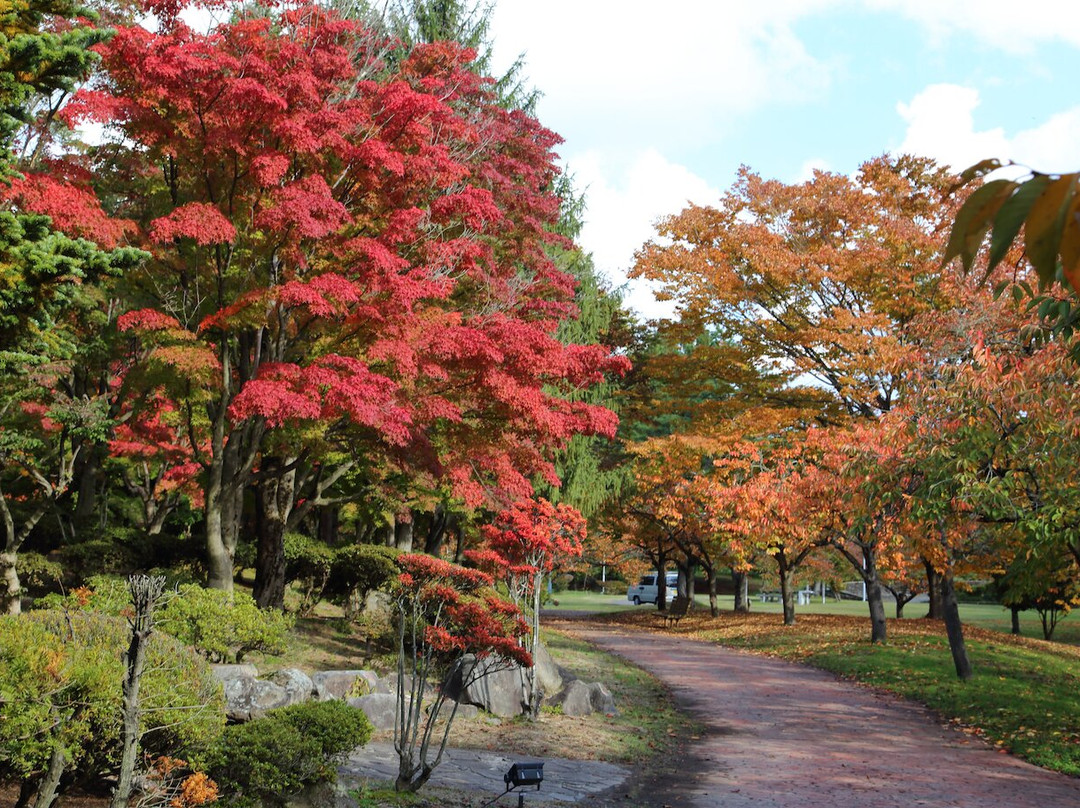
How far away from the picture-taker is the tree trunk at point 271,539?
1401cm

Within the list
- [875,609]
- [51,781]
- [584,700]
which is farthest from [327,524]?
[51,781]

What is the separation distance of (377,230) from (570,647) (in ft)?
39.1

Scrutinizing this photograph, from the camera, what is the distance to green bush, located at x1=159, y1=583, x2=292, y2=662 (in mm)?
10117

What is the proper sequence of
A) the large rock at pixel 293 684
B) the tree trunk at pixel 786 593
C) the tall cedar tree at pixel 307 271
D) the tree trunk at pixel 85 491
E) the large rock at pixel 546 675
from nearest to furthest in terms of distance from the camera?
the large rock at pixel 293 684 < the tall cedar tree at pixel 307 271 < the large rock at pixel 546 675 < the tree trunk at pixel 85 491 < the tree trunk at pixel 786 593

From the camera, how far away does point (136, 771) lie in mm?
6152

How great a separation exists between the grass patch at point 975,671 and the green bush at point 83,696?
9.51 metres

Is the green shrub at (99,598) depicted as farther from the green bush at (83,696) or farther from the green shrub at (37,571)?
the green bush at (83,696)

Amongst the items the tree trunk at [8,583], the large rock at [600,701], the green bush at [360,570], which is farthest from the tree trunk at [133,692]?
the green bush at [360,570]

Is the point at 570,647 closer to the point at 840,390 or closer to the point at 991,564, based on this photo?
the point at 840,390

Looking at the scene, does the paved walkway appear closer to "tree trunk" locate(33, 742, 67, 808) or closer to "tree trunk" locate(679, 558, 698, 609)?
"tree trunk" locate(33, 742, 67, 808)

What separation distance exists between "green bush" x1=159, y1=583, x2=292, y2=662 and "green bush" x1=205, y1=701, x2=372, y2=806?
3676mm

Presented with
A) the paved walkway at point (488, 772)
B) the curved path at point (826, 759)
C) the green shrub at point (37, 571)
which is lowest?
the curved path at point (826, 759)

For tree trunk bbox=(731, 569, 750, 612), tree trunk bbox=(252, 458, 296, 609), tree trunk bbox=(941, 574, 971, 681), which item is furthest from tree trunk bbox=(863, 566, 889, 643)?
tree trunk bbox=(731, 569, 750, 612)

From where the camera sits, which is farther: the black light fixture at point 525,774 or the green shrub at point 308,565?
the green shrub at point 308,565
